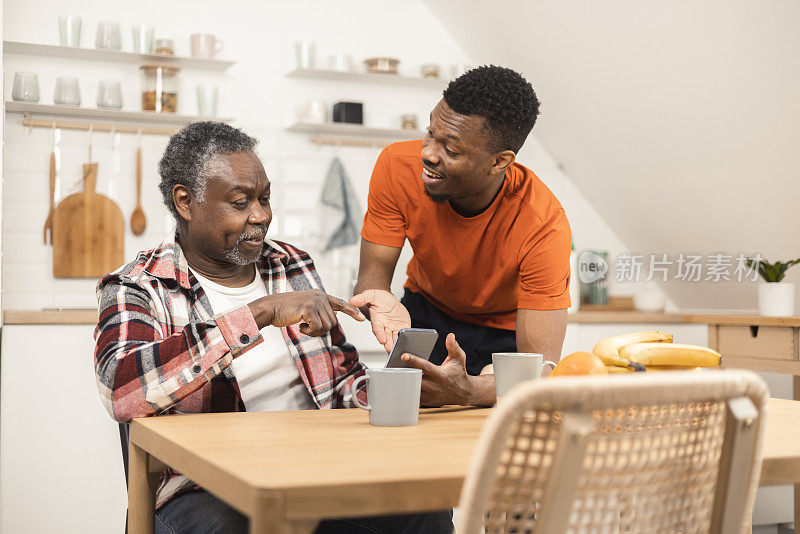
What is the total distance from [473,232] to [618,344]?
688 millimetres

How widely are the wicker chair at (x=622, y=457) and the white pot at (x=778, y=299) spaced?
2565mm

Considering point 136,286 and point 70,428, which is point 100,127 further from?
point 136,286

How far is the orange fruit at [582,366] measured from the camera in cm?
117

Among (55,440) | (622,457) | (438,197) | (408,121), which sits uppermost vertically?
(408,121)

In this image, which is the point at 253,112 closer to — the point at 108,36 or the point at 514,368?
the point at 108,36

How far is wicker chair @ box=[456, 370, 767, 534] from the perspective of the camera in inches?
28.9

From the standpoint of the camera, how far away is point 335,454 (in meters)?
0.96

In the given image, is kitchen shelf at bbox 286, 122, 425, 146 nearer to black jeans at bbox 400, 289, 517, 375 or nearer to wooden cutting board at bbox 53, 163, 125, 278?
wooden cutting board at bbox 53, 163, 125, 278

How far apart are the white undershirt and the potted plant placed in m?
2.21

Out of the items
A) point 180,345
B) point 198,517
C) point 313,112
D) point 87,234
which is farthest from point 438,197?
point 87,234

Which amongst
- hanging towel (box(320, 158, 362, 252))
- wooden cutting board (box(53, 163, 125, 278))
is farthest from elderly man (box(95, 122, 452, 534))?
hanging towel (box(320, 158, 362, 252))

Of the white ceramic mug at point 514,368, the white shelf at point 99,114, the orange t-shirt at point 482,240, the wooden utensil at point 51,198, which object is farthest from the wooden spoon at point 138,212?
the white ceramic mug at point 514,368

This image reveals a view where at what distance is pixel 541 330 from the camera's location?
1.91 meters

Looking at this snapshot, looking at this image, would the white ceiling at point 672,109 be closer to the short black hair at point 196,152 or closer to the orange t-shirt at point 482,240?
the orange t-shirt at point 482,240
